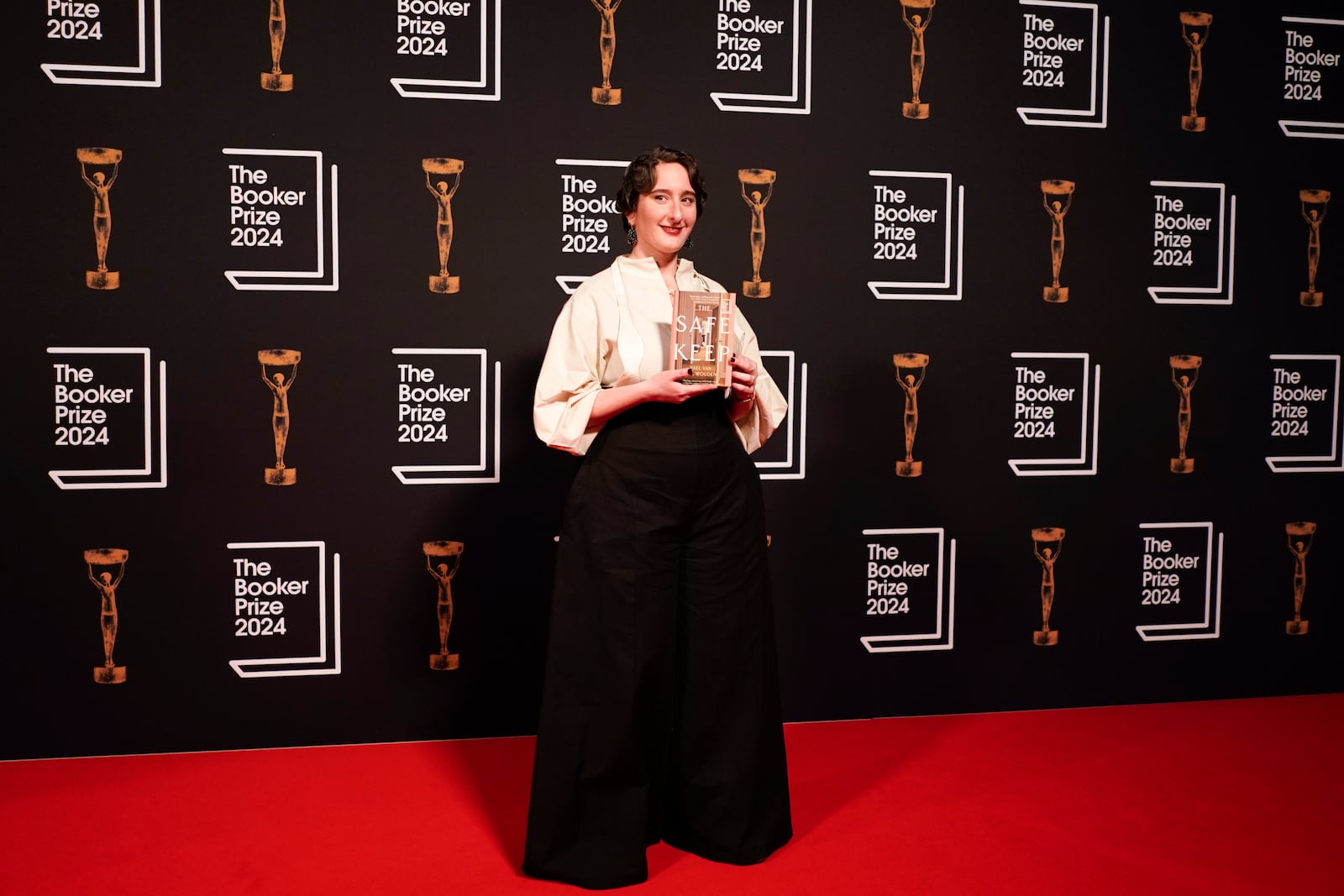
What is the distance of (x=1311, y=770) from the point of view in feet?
→ 11.3

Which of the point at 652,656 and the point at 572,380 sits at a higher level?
the point at 572,380

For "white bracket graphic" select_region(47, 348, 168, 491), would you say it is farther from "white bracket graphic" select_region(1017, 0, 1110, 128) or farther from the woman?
"white bracket graphic" select_region(1017, 0, 1110, 128)

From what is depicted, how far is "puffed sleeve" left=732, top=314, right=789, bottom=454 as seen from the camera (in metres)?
2.92

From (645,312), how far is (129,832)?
5.98 ft

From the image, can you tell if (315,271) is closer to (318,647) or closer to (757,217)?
(318,647)

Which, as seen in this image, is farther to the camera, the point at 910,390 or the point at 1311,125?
the point at 1311,125

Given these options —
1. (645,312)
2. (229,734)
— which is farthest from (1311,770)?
(229,734)

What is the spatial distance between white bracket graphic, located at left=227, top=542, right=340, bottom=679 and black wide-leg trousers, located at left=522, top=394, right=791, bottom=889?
116 centimetres

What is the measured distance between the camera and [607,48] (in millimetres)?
3625

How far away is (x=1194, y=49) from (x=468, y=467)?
9.23 ft

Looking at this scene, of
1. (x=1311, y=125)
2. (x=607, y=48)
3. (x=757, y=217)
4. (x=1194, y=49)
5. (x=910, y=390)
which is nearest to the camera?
(x=607, y=48)

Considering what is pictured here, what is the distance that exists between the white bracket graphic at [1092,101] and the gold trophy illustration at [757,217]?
0.91 meters

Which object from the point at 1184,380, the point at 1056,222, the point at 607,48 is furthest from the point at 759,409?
the point at 1184,380

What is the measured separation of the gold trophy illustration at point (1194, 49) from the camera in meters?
3.98
